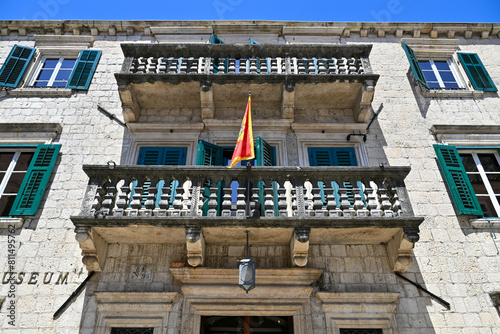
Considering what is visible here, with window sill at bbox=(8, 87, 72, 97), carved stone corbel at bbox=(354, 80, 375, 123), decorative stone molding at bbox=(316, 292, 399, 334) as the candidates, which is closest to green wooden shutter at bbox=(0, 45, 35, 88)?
window sill at bbox=(8, 87, 72, 97)

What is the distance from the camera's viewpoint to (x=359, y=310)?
654cm

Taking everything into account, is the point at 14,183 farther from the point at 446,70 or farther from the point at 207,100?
the point at 446,70

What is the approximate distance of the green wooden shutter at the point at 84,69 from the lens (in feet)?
32.6

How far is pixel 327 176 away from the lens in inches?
272

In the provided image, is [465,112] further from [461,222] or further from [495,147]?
[461,222]

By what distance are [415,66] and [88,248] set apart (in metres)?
9.34

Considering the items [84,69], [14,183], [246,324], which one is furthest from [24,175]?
[246,324]

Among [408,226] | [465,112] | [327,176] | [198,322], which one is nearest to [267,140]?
[327,176]

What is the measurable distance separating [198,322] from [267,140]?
4.40 metres

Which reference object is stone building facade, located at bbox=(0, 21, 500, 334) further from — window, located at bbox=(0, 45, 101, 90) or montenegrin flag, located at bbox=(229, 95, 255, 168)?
montenegrin flag, located at bbox=(229, 95, 255, 168)

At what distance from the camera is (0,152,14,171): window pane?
8492 millimetres

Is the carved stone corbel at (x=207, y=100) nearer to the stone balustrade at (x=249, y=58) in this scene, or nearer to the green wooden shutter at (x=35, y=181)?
the stone balustrade at (x=249, y=58)

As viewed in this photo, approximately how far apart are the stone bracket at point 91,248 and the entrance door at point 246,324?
2.17 m

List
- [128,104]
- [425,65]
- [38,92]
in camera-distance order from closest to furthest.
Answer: [128,104]
[38,92]
[425,65]
